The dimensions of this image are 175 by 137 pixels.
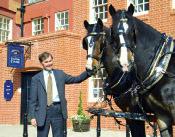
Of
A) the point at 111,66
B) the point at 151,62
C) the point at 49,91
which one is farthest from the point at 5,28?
the point at 151,62

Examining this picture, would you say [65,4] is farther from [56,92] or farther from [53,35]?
[56,92]

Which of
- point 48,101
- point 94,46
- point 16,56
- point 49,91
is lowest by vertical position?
point 48,101

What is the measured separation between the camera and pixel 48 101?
23.5 feet

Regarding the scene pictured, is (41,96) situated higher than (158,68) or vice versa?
(158,68)

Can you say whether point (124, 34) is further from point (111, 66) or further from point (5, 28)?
point (5, 28)

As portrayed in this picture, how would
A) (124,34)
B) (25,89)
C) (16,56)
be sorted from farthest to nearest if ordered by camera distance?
(25,89) → (16,56) → (124,34)

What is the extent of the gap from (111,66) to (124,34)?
1524mm

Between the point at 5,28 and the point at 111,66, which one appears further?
the point at 5,28

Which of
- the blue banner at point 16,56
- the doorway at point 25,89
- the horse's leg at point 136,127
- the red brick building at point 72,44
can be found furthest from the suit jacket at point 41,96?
the doorway at point 25,89

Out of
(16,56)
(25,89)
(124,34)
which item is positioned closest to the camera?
(124,34)

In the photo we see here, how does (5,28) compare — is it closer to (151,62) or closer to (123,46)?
(151,62)

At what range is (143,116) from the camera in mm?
5668

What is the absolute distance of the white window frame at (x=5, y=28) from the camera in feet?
85.2

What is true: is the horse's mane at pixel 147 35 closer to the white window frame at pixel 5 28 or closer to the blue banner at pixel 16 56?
the blue banner at pixel 16 56
